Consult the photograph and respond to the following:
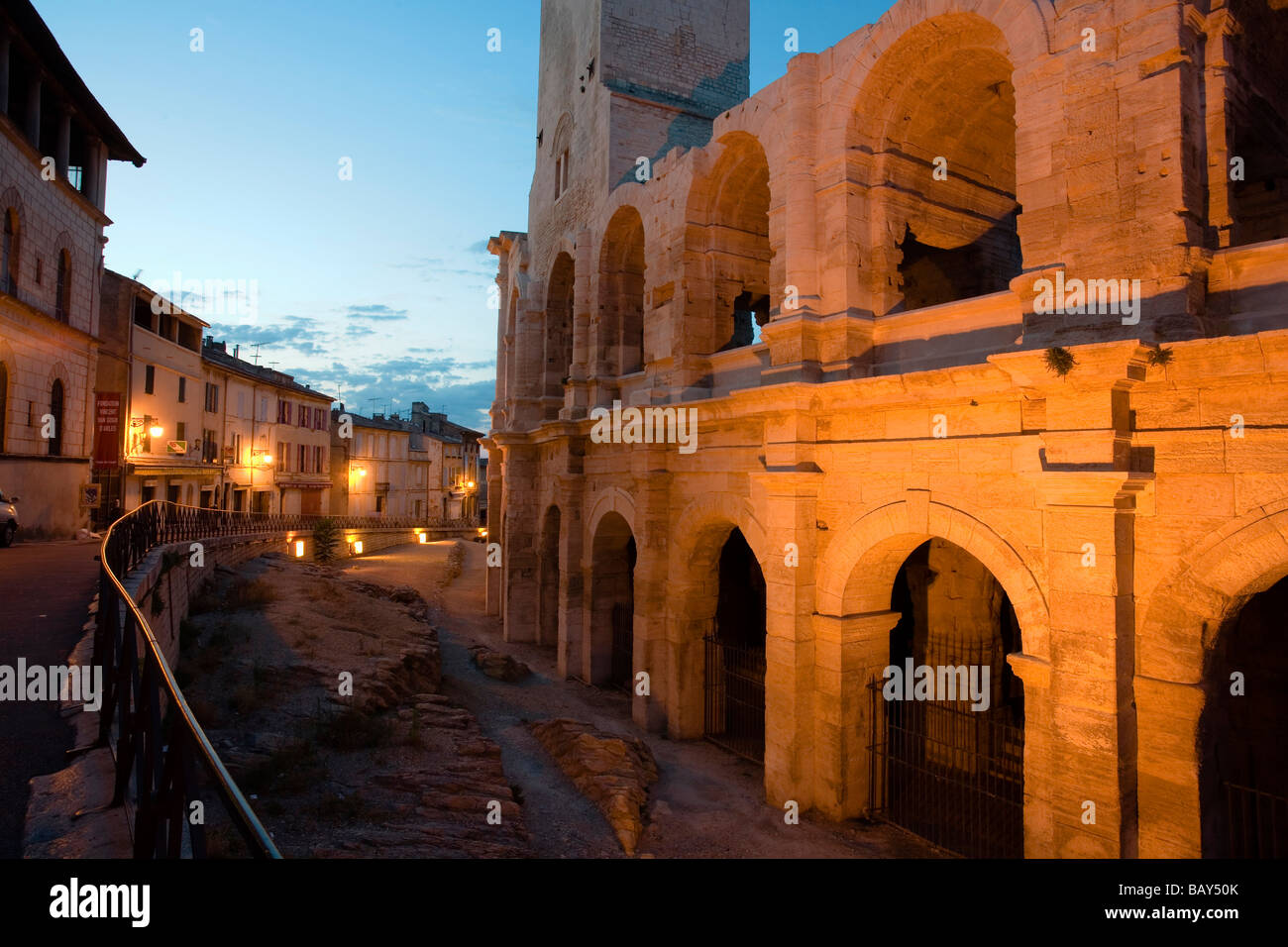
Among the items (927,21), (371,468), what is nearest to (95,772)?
(927,21)

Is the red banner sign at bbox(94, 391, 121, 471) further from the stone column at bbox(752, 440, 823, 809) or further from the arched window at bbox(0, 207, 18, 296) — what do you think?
the stone column at bbox(752, 440, 823, 809)

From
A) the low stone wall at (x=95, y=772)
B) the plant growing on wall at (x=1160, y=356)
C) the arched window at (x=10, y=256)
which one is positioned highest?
the arched window at (x=10, y=256)

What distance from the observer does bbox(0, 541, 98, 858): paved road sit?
4.26 metres

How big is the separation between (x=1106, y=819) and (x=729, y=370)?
812cm

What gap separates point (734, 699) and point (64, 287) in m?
20.0

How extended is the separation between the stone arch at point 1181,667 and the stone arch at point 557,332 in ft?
50.5

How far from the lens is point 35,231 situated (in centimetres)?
1695

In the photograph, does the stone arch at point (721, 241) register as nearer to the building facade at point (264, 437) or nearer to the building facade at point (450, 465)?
the building facade at point (264, 437)

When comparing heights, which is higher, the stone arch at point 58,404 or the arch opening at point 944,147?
the arch opening at point 944,147

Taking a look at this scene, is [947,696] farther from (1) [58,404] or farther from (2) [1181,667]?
(1) [58,404]

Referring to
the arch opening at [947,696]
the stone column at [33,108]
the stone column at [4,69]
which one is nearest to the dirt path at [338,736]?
the arch opening at [947,696]

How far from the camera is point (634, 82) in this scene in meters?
16.4

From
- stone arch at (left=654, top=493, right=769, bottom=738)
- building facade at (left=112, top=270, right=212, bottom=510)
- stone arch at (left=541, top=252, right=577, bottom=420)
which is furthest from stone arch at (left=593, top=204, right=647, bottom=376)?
building facade at (left=112, top=270, right=212, bottom=510)

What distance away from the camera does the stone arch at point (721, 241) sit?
1248 cm
